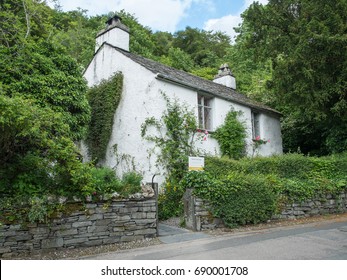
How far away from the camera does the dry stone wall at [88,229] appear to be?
7.53m

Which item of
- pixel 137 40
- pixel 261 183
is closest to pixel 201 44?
pixel 137 40

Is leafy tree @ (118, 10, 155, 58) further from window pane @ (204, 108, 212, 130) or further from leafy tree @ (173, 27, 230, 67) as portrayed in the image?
window pane @ (204, 108, 212, 130)

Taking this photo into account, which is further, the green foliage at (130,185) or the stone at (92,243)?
the green foliage at (130,185)

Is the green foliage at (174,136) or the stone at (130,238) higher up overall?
the green foliage at (174,136)

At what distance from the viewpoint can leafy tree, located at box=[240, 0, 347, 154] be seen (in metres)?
14.5

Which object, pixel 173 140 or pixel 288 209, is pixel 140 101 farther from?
pixel 288 209

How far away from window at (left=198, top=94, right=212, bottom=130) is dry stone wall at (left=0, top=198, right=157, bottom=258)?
7.67m

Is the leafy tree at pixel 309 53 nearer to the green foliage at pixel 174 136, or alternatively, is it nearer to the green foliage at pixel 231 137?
the green foliage at pixel 231 137

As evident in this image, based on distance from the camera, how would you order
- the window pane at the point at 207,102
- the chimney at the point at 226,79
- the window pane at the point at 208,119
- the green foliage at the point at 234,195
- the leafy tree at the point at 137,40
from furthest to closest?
the leafy tree at the point at 137,40, the chimney at the point at 226,79, the window pane at the point at 207,102, the window pane at the point at 208,119, the green foliage at the point at 234,195

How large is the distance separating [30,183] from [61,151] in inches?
59.8

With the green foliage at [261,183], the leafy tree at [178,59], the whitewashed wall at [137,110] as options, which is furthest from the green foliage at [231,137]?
the leafy tree at [178,59]

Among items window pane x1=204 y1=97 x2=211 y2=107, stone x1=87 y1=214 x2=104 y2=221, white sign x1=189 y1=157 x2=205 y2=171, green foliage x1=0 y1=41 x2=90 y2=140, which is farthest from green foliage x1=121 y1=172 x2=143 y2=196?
window pane x1=204 y1=97 x2=211 y2=107

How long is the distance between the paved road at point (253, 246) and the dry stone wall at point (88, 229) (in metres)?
0.80

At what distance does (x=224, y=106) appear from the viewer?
1716 centimetres
